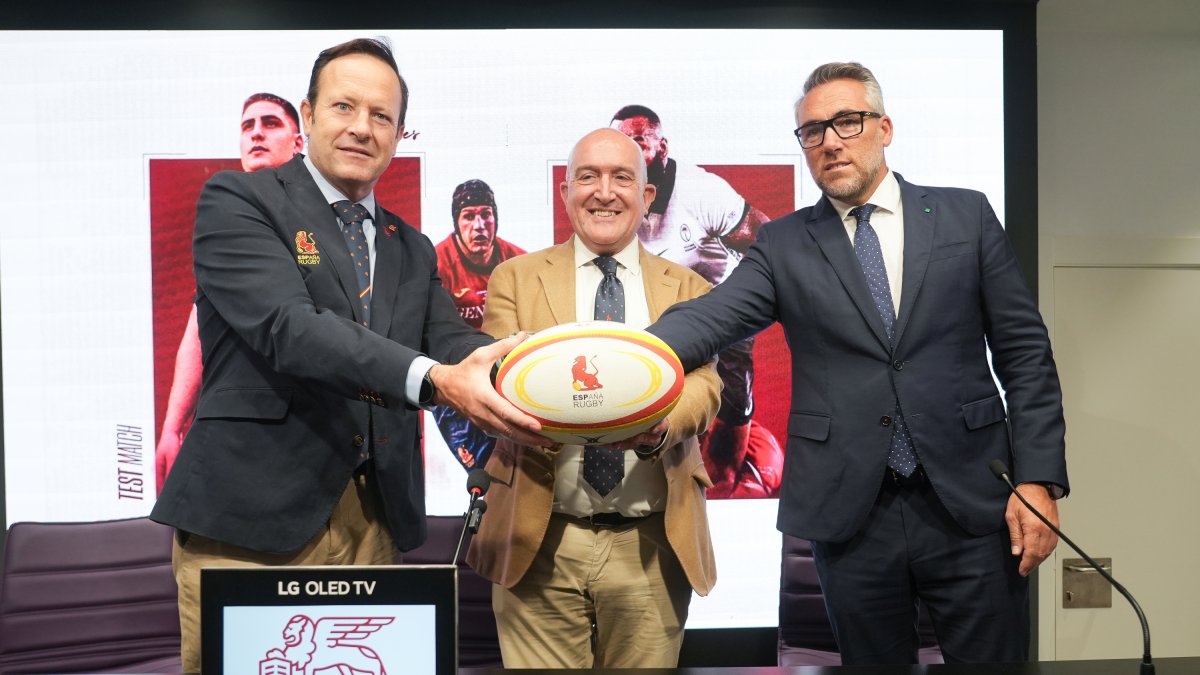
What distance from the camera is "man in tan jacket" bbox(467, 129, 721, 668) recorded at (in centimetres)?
228

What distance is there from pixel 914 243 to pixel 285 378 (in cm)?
145

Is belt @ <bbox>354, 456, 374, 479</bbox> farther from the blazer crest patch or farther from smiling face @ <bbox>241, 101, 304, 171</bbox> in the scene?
smiling face @ <bbox>241, 101, 304, 171</bbox>

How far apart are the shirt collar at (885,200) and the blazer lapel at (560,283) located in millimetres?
705

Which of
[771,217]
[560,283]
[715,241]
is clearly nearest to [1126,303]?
[771,217]

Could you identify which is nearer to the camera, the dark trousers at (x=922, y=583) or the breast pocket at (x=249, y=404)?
the breast pocket at (x=249, y=404)

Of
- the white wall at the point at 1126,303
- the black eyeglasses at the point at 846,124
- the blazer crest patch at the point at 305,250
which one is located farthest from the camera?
the white wall at the point at 1126,303

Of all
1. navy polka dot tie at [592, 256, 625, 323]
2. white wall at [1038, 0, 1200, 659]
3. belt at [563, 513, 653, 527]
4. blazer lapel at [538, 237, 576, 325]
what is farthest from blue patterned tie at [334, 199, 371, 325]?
white wall at [1038, 0, 1200, 659]

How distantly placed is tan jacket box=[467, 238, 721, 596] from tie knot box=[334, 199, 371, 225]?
1.59ft

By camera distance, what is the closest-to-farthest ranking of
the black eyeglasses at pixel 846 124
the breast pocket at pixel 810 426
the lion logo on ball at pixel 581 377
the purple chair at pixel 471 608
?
the lion logo on ball at pixel 581 377 → the breast pocket at pixel 810 426 → the black eyeglasses at pixel 846 124 → the purple chair at pixel 471 608

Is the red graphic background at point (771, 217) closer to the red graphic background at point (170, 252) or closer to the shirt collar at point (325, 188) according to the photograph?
the red graphic background at point (170, 252)

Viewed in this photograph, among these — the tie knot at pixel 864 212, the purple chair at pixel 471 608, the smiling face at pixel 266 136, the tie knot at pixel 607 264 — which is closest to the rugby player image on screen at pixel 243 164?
the smiling face at pixel 266 136

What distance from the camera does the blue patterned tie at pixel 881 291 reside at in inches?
81.8

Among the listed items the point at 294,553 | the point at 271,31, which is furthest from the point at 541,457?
the point at 271,31

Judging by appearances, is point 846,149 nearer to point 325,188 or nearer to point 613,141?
point 613,141
